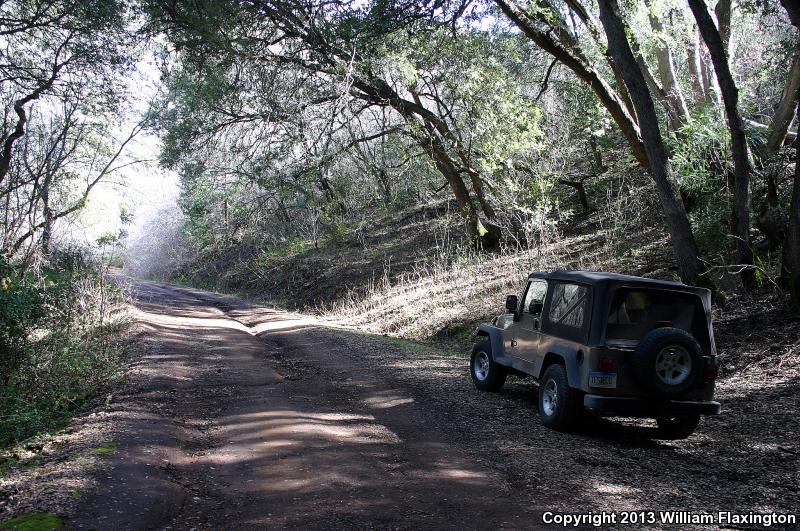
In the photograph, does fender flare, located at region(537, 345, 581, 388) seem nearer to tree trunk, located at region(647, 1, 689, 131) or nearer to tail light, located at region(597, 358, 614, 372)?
tail light, located at region(597, 358, 614, 372)

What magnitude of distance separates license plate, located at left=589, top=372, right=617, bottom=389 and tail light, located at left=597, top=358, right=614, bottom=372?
0.14 ft

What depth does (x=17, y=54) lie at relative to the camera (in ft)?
55.4

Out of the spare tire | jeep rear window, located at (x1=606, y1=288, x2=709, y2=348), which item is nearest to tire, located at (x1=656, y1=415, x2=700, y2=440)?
the spare tire

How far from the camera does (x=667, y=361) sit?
6.44m

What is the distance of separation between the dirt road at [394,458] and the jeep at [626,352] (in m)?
0.46

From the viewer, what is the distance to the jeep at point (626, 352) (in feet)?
21.1

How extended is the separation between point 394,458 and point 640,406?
2663 mm

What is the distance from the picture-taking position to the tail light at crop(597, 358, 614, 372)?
21.4 ft

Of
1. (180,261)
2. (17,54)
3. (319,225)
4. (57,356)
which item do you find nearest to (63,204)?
(17,54)

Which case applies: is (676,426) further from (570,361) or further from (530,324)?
(530,324)

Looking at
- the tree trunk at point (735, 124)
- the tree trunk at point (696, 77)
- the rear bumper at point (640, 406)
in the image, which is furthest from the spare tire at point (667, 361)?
the tree trunk at point (696, 77)

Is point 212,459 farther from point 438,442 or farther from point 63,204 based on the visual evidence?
point 63,204

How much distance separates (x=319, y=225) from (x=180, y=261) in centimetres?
2642

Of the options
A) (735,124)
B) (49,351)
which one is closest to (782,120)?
(735,124)
